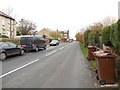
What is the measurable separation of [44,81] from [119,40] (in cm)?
379

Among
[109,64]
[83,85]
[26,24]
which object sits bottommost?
[83,85]

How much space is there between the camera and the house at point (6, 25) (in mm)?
36062

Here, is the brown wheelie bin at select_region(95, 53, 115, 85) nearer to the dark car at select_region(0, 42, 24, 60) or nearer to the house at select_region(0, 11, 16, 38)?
the dark car at select_region(0, 42, 24, 60)

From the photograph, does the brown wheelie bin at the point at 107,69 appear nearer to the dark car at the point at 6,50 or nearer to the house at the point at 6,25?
the dark car at the point at 6,50

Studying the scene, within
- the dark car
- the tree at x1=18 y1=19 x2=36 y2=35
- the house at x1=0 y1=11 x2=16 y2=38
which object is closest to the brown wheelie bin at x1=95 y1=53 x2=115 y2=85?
the dark car

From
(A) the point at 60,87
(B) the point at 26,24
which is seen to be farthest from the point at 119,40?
(B) the point at 26,24

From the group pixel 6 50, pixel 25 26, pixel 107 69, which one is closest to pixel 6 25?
pixel 25 26

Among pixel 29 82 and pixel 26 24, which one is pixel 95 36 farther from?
pixel 26 24

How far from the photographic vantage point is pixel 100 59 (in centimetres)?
456

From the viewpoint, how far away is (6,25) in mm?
38844

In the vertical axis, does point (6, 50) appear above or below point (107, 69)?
above

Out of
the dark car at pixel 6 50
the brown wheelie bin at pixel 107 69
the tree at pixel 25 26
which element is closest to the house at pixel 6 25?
the tree at pixel 25 26

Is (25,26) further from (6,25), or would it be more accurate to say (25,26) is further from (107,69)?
(107,69)

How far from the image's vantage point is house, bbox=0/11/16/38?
36062 mm
